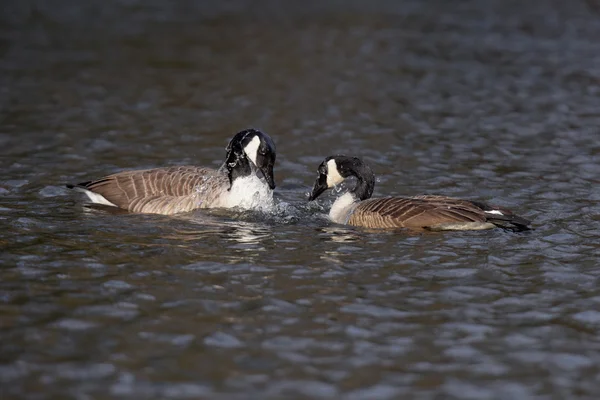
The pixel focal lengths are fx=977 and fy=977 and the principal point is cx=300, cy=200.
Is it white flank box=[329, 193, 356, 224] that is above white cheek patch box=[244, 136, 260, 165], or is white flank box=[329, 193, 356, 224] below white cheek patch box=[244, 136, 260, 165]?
below

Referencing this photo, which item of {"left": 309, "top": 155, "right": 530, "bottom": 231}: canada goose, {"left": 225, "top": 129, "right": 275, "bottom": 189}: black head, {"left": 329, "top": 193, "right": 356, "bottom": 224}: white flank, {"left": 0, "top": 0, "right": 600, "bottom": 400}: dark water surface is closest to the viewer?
{"left": 0, "top": 0, "right": 600, "bottom": 400}: dark water surface

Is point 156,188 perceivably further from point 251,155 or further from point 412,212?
point 412,212

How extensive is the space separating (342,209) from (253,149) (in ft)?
4.62

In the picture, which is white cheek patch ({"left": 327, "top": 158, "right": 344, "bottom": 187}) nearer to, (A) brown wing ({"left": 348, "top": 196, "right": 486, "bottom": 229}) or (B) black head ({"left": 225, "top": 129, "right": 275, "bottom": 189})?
(B) black head ({"left": 225, "top": 129, "right": 275, "bottom": 189})

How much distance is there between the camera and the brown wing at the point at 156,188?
1266 centimetres

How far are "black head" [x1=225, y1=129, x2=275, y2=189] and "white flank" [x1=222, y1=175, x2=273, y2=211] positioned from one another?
5.8 inches

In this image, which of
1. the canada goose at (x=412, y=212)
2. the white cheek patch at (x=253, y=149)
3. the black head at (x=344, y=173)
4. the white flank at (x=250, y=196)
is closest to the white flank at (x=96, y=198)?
the white flank at (x=250, y=196)

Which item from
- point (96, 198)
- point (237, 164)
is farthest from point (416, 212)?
point (96, 198)

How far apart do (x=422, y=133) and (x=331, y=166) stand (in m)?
5.16

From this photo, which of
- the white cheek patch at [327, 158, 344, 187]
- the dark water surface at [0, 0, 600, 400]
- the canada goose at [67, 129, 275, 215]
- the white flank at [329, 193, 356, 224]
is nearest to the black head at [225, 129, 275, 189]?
the canada goose at [67, 129, 275, 215]

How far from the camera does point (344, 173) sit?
12.7 meters

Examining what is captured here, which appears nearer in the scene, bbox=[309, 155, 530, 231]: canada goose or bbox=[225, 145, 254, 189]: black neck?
bbox=[309, 155, 530, 231]: canada goose

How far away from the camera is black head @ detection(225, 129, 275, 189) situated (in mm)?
12586

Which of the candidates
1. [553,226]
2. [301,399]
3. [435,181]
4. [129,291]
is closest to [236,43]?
[435,181]
